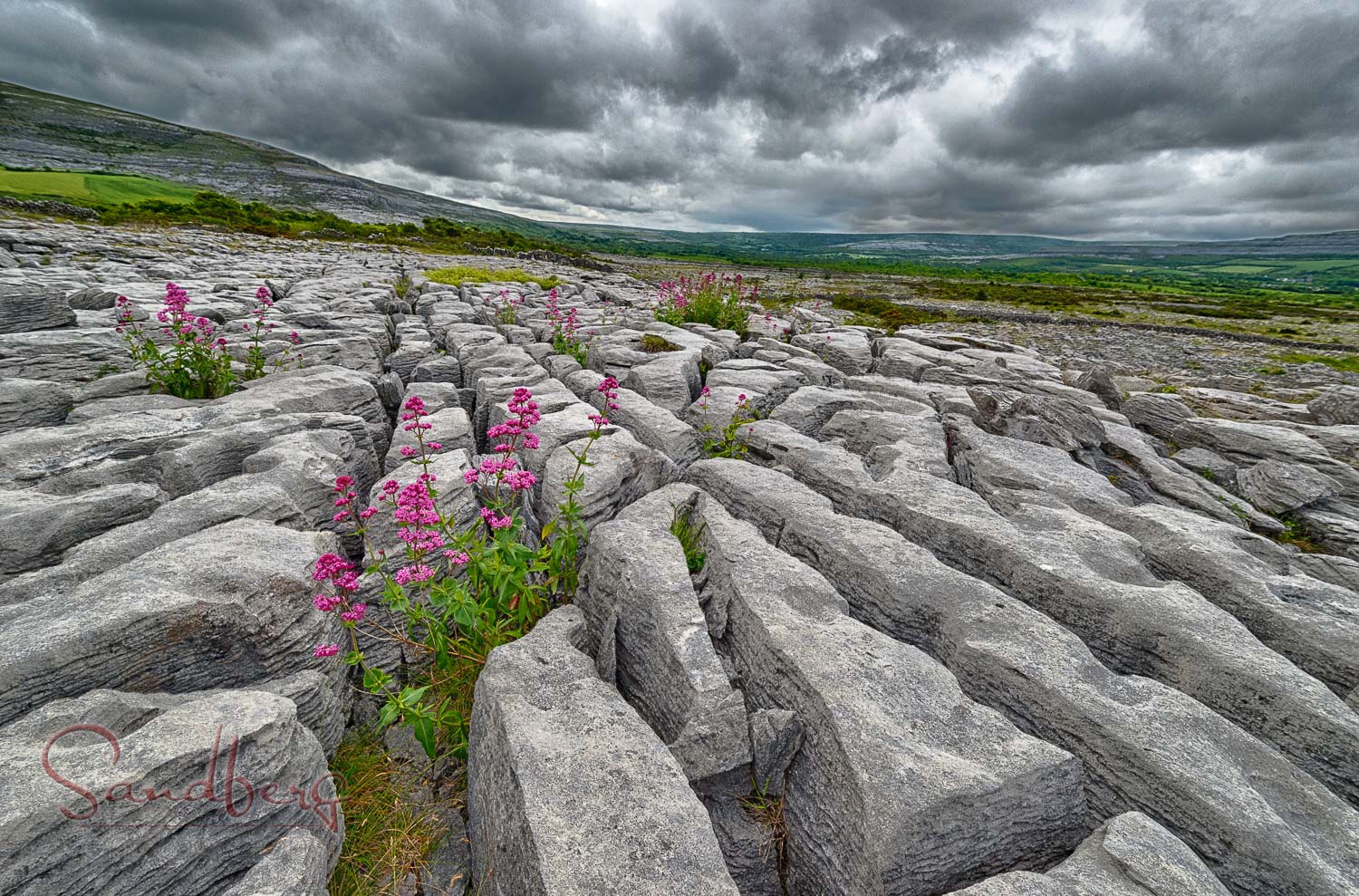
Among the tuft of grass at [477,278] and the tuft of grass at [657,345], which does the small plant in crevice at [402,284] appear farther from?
the tuft of grass at [657,345]

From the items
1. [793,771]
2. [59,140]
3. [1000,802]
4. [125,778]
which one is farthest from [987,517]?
[59,140]

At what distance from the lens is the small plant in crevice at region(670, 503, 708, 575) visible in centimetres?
612

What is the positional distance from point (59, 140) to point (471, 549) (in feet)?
870

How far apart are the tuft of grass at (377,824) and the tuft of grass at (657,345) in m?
11.0

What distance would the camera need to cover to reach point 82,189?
64.8 meters

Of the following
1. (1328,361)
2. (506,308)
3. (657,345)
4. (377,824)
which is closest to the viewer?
(377,824)

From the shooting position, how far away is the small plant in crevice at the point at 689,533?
20.1 ft

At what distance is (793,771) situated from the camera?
156 inches

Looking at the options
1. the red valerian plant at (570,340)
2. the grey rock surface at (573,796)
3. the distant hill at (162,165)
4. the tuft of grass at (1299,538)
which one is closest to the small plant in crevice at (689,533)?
the grey rock surface at (573,796)

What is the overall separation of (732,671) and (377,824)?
2.97 metres

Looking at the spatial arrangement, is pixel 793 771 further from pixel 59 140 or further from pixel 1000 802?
pixel 59 140

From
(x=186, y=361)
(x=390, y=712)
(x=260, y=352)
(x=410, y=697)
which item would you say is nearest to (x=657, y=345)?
(x=260, y=352)

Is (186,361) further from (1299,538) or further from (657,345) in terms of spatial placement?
(1299,538)

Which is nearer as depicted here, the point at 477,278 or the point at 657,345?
the point at 657,345
